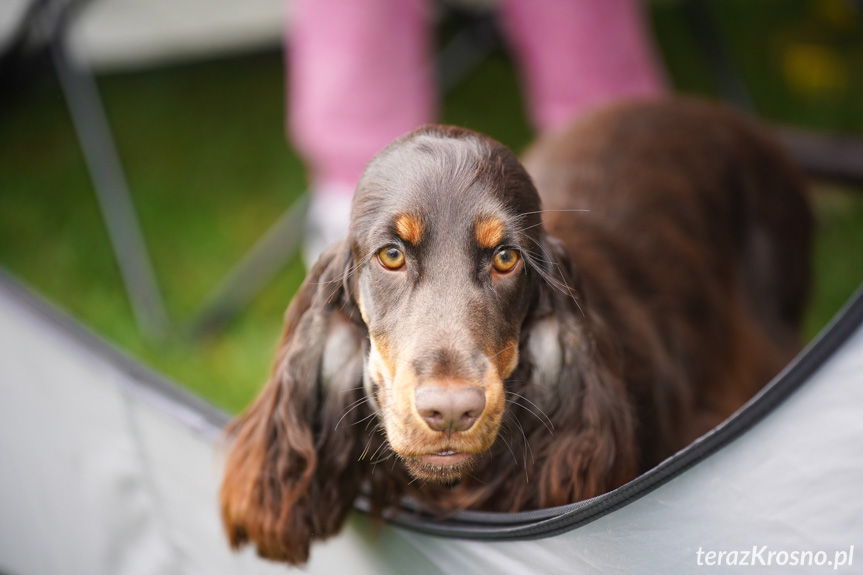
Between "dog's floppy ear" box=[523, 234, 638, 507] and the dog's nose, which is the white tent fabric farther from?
the dog's nose

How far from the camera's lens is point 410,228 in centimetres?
135

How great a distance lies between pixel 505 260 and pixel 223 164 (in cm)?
309

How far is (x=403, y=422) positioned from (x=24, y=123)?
153 inches

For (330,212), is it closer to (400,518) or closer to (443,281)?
(400,518)

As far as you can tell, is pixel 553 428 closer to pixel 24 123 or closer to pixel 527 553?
pixel 527 553

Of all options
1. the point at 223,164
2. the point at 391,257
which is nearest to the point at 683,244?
the point at 391,257

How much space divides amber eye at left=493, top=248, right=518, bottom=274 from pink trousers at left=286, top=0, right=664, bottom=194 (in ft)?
3.14

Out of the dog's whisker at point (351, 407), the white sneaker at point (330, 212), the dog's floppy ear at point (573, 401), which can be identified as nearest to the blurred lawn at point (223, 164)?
the white sneaker at point (330, 212)

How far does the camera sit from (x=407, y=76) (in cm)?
264

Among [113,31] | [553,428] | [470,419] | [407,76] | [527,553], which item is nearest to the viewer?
[470,419]

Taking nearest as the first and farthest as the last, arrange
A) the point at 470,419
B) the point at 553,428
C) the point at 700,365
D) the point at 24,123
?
the point at 470,419, the point at 553,428, the point at 700,365, the point at 24,123

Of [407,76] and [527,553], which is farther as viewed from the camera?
[407,76]

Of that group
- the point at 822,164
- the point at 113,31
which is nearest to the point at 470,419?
the point at 822,164

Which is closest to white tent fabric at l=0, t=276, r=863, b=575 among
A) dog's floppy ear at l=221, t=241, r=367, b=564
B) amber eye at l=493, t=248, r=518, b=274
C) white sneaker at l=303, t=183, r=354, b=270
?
dog's floppy ear at l=221, t=241, r=367, b=564
